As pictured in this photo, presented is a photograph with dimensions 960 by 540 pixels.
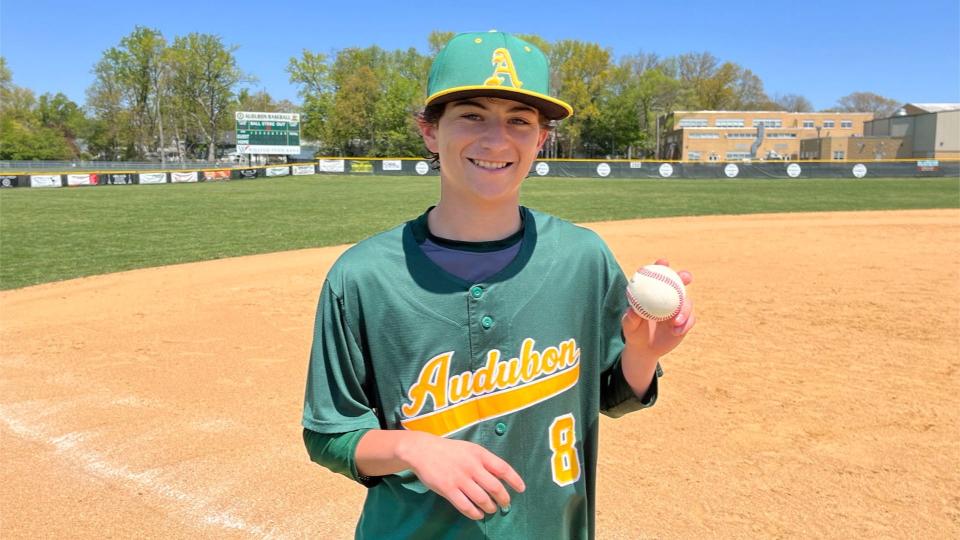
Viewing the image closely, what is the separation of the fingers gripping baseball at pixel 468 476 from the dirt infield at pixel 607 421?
7.71ft

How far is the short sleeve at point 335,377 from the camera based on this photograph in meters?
1.28

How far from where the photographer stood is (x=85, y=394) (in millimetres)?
4988

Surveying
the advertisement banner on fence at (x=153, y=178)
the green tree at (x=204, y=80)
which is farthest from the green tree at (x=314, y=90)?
the advertisement banner on fence at (x=153, y=178)

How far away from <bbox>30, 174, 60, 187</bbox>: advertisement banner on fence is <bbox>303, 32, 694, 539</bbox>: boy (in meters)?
35.2

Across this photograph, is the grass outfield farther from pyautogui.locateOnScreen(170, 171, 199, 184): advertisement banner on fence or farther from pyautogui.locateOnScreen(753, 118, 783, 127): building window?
pyautogui.locateOnScreen(753, 118, 783, 127): building window

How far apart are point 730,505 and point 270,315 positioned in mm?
5415

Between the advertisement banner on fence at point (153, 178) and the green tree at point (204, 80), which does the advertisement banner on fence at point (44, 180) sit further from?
the green tree at point (204, 80)

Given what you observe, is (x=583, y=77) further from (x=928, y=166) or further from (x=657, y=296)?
(x=657, y=296)

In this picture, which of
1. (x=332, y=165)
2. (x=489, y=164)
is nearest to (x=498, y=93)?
(x=489, y=164)

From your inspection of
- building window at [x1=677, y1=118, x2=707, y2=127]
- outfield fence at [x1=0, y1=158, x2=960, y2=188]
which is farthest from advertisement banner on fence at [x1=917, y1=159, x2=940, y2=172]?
building window at [x1=677, y1=118, x2=707, y2=127]

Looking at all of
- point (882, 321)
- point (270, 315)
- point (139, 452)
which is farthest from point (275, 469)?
point (882, 321)

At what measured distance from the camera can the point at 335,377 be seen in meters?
1.30

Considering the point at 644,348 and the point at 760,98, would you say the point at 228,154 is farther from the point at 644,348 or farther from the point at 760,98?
the point at 644,348

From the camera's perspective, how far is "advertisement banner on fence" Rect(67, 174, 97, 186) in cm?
3094
